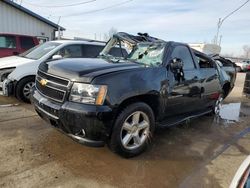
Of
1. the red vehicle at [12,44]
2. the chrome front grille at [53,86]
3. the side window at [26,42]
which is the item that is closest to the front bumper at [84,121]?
the chrome front grille at [53,86]

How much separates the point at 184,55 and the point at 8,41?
8.32m

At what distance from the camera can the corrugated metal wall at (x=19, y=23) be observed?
15.6 m

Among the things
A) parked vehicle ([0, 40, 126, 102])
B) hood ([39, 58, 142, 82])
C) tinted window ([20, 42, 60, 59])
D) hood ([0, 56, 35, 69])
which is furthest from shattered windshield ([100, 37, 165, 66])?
hood ([0, 56, 35, 69])

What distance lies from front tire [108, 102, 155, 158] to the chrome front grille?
844 mm

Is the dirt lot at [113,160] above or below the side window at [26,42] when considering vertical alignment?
below

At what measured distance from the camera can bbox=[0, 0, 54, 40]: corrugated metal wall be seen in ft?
51.3

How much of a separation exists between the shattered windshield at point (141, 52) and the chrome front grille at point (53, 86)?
128 centimetres

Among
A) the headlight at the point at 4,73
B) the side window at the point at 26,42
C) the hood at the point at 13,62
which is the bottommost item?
the headlight at the point at 4,73

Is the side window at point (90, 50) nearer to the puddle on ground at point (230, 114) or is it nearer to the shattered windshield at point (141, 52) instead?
the shattered windshield at point (141, 52)

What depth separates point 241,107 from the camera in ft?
27.3

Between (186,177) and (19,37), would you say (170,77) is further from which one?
(19,37)

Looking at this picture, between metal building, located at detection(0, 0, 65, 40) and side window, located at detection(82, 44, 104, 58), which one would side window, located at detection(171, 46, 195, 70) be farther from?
metal building, located at detection(0, 0, 65, 40)

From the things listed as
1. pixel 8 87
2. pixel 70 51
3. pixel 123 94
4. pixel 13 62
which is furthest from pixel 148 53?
pixel 13 62

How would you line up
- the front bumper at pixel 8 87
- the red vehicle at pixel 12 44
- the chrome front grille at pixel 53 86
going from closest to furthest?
the chrome front grille at pixel 53 86, the front bumper at pixel 8 87, the red vehicle at pixel 12 44
